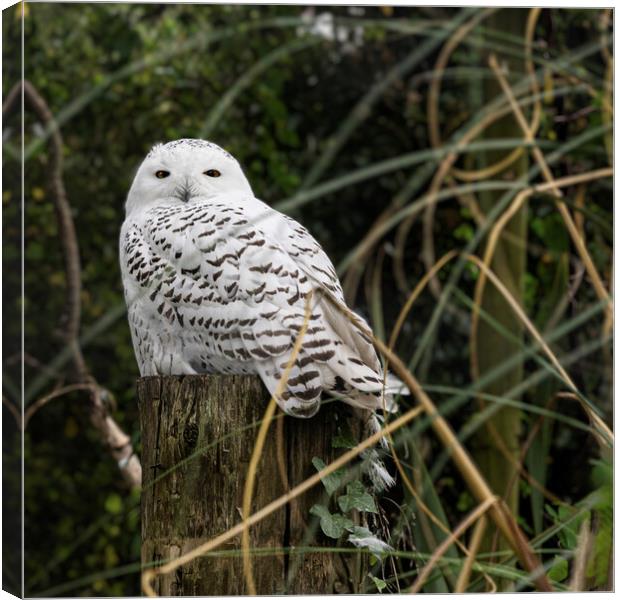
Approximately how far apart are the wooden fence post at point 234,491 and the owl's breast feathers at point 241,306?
0.05m

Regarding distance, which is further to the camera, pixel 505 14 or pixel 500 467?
pixel 500 467

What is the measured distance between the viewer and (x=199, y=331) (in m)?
1.65

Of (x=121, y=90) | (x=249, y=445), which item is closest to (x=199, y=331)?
(x=249, y=445)

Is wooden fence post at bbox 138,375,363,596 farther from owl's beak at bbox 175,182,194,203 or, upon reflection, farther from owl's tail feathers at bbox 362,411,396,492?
owl's beak at bbox 175,182,194,203

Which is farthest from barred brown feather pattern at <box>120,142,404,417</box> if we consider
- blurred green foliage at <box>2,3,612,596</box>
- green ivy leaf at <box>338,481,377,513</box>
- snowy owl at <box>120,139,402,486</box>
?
blurred green foliage at <box>2,3,612,596</box>

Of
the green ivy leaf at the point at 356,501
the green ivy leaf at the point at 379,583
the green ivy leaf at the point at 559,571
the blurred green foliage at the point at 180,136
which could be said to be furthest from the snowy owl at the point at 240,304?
the blurred green foliage at the point at 180,136

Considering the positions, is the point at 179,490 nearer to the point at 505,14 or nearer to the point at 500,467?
the point at 500,467

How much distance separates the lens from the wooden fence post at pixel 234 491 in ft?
4.67

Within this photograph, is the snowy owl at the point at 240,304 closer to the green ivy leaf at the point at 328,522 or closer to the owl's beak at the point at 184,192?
the owl's beak at the point at 184,192

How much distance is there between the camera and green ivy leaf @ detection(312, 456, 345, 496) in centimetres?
139

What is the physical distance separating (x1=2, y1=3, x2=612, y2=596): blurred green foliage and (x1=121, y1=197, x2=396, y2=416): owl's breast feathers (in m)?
0.80

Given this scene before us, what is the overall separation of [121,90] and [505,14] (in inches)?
48.8

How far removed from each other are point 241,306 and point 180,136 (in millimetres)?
1263

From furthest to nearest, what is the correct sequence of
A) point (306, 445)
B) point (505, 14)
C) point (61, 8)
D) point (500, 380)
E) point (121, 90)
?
point (121, 90)
point (61, 8)
point (500, 380)
point (505, 14)
point (306, 445)
